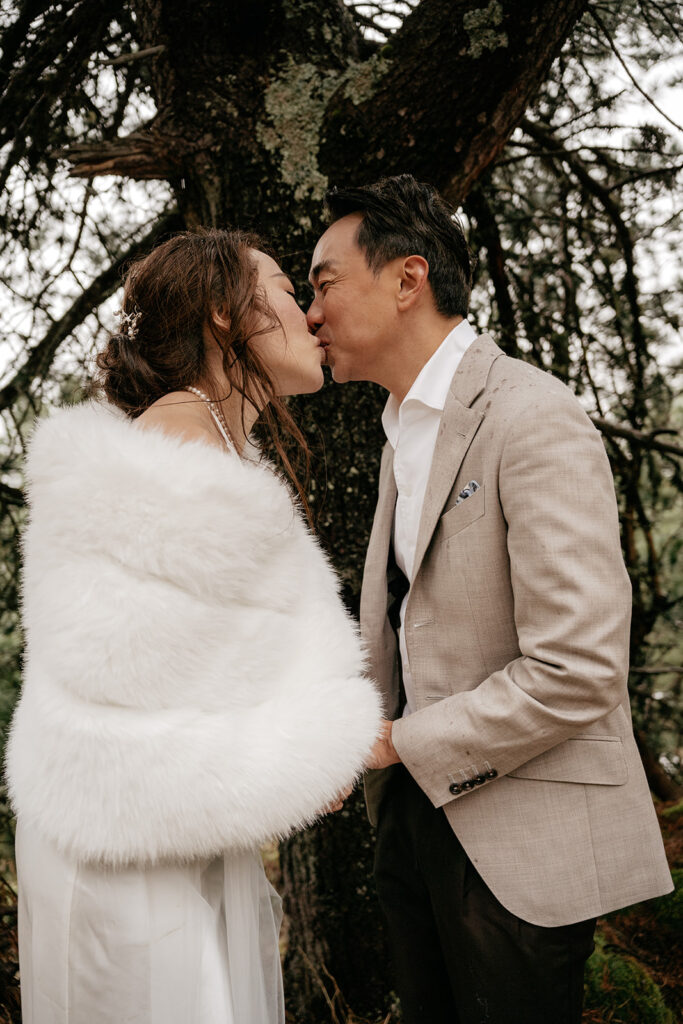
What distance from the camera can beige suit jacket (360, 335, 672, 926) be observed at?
5.18 feet

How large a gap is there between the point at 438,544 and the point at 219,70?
1.90 m

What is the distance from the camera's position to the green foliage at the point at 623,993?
256 cm

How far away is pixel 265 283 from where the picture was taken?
201 cm

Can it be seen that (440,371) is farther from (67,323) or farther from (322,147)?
(67,323)

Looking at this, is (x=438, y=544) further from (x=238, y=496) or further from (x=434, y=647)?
(x=238, y=496)

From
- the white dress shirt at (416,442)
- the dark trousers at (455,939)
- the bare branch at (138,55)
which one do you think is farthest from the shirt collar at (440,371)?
the bare branch at (138,55)

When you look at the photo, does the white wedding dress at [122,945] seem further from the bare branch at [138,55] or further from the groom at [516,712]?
the bare branch at [138,55]

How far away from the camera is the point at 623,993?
2.62 metres

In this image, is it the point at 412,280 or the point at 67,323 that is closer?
the point at 412,280

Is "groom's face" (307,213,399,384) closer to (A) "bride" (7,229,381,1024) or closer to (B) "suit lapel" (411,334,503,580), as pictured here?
(B) "suit lapel" (411,334,503,580)

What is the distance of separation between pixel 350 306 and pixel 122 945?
1680 millimetres

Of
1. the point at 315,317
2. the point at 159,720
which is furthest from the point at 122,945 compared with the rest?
the point at 315,317

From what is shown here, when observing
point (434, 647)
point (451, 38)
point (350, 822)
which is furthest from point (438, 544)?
point (451, 38)

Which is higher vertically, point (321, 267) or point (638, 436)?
point (321, 267)
